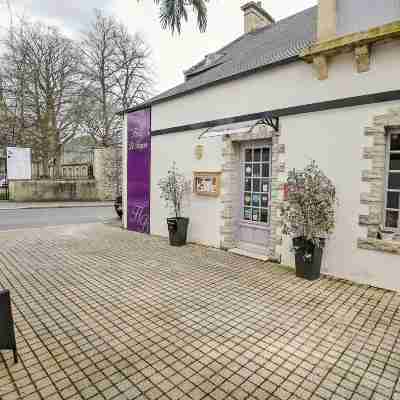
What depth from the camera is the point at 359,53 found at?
421 cm

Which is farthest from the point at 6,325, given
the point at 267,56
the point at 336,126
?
the point at 267,56

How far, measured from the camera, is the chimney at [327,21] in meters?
4.59

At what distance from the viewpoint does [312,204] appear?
14.5 feet

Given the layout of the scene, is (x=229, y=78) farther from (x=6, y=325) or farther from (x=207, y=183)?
(x=6, y=325)

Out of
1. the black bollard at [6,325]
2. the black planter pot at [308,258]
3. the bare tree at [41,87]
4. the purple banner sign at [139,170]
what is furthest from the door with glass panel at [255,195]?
A: the bare tree at [41,87]

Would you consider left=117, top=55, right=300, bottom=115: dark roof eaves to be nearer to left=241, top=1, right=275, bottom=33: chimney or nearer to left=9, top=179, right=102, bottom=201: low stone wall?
left=241, top=1, right=275, bottom=33: chimney

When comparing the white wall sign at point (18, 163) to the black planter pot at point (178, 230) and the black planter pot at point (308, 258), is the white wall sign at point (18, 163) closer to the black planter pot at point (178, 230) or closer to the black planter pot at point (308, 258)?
the black planter pot at point (178, 230)

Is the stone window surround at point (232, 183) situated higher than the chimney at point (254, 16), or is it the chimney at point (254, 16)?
the chimney at point (254, 16)

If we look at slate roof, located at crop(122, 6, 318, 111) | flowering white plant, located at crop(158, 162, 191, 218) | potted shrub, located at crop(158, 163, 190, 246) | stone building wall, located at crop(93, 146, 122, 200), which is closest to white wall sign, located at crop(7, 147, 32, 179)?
stone building wall, located at crop(93, 146, 122, 200)

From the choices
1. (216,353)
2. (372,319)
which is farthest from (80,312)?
(372,319)

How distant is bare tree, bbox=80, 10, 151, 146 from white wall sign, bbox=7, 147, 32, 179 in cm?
475

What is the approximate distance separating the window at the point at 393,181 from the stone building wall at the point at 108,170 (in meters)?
17.1

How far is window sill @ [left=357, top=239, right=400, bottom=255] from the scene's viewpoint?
4.15 metres

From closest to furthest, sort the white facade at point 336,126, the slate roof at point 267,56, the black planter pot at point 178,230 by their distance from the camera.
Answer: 1. the white facade at point 336,126
2. the slate roof at point 267,56
3. the black planter pot at point 178,230
